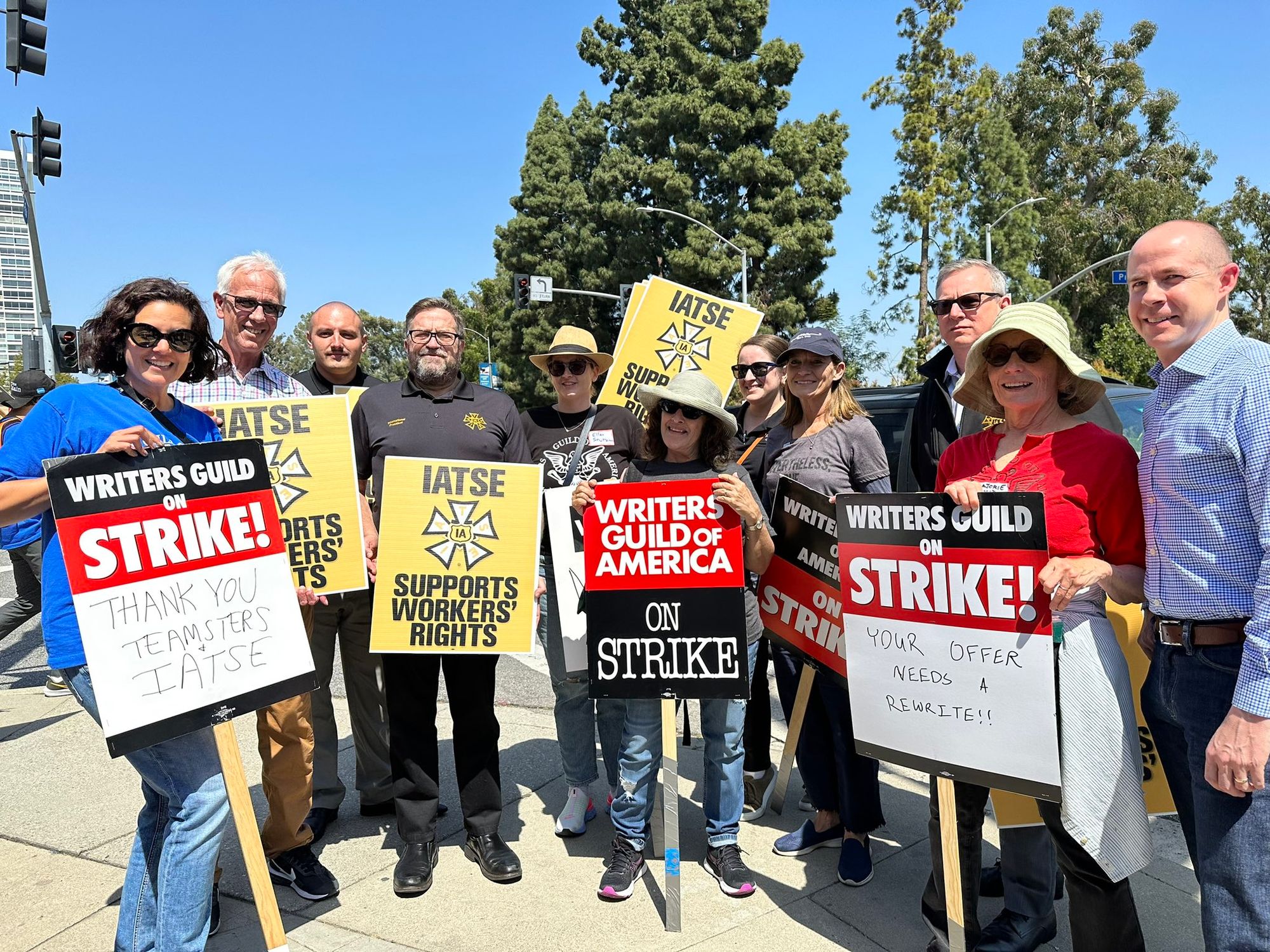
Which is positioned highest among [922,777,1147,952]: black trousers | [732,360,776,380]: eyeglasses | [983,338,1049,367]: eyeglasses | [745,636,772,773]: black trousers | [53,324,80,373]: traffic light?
[53,324,80,373]: traffic light

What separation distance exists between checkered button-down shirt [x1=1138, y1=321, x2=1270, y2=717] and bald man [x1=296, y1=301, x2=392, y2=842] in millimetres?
3313

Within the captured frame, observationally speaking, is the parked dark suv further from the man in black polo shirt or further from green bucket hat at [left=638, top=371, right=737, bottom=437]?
the man in black polo shirt

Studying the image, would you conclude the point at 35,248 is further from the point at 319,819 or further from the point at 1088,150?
the point at 1088,150

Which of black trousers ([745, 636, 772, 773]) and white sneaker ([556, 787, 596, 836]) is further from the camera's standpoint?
black trousers ([745, 636, 772, 773])

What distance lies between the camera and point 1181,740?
237 cm

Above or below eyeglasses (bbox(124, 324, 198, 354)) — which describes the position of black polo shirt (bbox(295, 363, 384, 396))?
below

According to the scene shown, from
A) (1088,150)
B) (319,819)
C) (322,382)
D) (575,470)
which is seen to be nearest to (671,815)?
(575,470)

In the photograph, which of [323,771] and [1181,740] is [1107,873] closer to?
[1181,740]

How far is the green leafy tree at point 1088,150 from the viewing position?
1506 inches

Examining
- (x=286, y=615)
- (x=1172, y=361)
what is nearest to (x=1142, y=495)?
(x=1172, y=361)

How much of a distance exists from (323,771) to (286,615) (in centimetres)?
164

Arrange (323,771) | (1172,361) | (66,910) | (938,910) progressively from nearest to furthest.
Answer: (1172,361) < (938,910) < (66,910) < (323,771)

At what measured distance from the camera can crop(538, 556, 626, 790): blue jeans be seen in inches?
165

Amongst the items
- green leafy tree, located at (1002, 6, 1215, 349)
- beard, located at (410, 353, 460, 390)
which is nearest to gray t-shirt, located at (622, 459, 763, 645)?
beard, located at (410, 353, 460, 390)
